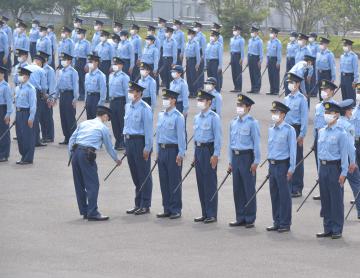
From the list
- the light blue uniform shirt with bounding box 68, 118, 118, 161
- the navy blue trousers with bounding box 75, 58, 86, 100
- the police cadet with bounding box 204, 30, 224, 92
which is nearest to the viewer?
the light blue uniform shirt with bounding box 68, 118, 118, 161

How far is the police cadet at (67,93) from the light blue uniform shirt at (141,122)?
5.85 meters

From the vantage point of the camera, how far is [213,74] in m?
32.2

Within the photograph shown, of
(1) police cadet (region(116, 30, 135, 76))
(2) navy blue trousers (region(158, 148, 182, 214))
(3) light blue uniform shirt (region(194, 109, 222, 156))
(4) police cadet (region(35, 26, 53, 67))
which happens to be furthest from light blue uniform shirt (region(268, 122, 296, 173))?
(4) police cadet (region(35, 26, 53, 67))

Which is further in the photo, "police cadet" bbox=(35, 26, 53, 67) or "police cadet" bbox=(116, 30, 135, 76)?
"police cadet" bbox=(35, 26, 53, 67)

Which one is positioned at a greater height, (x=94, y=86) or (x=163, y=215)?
(x=94, y=86)

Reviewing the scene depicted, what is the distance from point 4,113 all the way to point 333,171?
26.8 ft

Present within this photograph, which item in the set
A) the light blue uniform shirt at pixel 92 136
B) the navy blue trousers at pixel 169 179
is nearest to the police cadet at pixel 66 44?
the light blue uniform shirt at pixel 92 136

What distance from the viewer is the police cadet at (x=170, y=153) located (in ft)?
64.5

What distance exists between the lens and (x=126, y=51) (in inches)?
1239

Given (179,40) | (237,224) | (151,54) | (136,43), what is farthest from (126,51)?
(237,224)

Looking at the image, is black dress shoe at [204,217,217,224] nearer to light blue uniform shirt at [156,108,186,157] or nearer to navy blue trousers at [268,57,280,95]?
light blue uniform shirt at [156,108,186,157]

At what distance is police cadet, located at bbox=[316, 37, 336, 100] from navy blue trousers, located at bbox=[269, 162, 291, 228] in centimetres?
1082

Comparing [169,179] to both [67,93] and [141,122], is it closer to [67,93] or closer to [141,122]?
[141,122]

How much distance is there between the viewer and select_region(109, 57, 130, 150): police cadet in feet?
83.3
